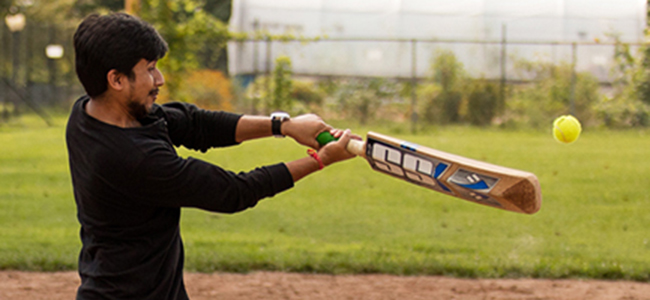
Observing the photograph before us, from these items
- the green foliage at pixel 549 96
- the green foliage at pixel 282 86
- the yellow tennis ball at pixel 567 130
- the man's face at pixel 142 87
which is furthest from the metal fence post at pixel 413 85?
the man's face at pixel 142 87

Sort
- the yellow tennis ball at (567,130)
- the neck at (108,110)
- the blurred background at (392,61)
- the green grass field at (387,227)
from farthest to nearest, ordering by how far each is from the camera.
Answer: the blurred background at (392,61)
the green grass field at (387,227)
the yellow tennis ball at (567,130)
the neck at (108,110)

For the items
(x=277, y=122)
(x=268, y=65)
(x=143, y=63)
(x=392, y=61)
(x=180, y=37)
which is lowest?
(x=277, y=122)

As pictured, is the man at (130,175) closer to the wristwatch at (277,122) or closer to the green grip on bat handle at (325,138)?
the green grip on bat handle at (325,138)

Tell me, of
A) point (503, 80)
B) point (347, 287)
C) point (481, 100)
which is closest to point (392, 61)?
point (481, 100)

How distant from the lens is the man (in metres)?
2.52

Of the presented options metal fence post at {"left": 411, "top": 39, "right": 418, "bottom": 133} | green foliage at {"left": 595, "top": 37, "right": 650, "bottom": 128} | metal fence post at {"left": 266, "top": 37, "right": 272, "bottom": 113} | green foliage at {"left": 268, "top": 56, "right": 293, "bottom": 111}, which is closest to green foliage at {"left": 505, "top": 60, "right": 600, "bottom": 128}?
green foliage at {"left": 595, "top": 37, "right": 650, "bottom": 128}

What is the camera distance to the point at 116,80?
256 cm

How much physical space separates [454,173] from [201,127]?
114 centimetres

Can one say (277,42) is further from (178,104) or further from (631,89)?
(178,104)

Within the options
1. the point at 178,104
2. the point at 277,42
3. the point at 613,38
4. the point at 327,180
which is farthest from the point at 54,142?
the point at 613,38

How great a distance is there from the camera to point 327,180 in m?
10.5

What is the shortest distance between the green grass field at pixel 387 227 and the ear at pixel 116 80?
378cm

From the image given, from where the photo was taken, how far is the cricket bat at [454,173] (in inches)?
107

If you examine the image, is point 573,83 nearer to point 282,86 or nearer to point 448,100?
point 448,100
